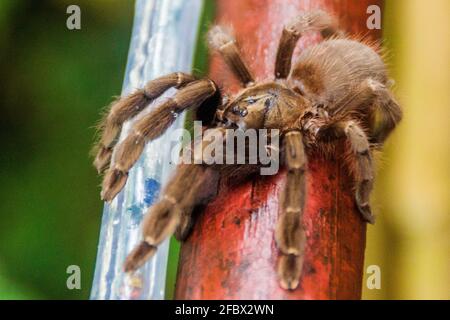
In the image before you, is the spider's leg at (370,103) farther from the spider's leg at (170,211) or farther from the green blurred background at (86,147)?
the spider's leg at (170,211)

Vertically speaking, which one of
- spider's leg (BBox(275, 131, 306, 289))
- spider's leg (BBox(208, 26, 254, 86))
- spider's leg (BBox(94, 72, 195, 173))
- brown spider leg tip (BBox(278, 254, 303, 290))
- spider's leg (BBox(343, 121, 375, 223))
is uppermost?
spider's leg (BBox(208, 26, 254, 86))

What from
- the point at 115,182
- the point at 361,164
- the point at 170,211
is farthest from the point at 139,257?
the point at 361,164

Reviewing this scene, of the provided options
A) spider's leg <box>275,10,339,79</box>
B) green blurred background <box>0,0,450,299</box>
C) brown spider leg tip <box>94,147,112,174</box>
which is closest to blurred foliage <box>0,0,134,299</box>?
green blurred background <box>0,0,450,299</box>

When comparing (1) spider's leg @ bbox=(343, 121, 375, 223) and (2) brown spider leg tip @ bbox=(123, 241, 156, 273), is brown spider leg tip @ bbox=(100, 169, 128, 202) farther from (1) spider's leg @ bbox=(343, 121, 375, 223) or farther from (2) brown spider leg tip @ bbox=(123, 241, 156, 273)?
(1) spider's leg @ bbox=(343, 121, 375, 223)

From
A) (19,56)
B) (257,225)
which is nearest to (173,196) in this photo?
Answer: (257,225)

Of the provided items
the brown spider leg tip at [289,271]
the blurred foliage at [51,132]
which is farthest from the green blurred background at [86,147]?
the brown spider leg tip at [289,271]
